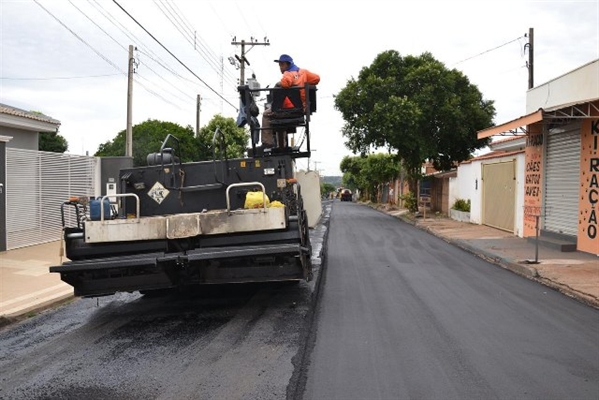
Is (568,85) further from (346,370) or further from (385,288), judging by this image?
(346,370)

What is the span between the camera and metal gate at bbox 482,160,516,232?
17.8 metres

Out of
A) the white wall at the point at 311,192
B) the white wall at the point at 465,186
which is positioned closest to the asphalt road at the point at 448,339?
the white wall at the point at 311,192

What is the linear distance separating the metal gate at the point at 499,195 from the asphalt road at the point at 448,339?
337 inches

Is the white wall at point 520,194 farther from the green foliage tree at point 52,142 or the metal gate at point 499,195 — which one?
the green foliage tree at point 52,142

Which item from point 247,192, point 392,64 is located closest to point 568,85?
point 247,192

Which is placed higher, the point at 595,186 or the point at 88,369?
the point at 595,186

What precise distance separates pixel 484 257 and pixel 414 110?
1317 centimetres

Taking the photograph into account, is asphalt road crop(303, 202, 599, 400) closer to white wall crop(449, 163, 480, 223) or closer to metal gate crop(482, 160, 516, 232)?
metal gate crop(482, 160, 516, 232)

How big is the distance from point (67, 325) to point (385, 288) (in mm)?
4661

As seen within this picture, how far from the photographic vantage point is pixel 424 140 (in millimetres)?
25938

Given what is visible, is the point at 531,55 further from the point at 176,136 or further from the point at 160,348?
the point at 160,348

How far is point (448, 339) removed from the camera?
555 cm

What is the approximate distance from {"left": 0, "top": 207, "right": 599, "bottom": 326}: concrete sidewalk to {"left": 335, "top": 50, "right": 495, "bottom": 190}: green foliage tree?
10.3 meters

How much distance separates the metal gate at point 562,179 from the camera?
13211mm
